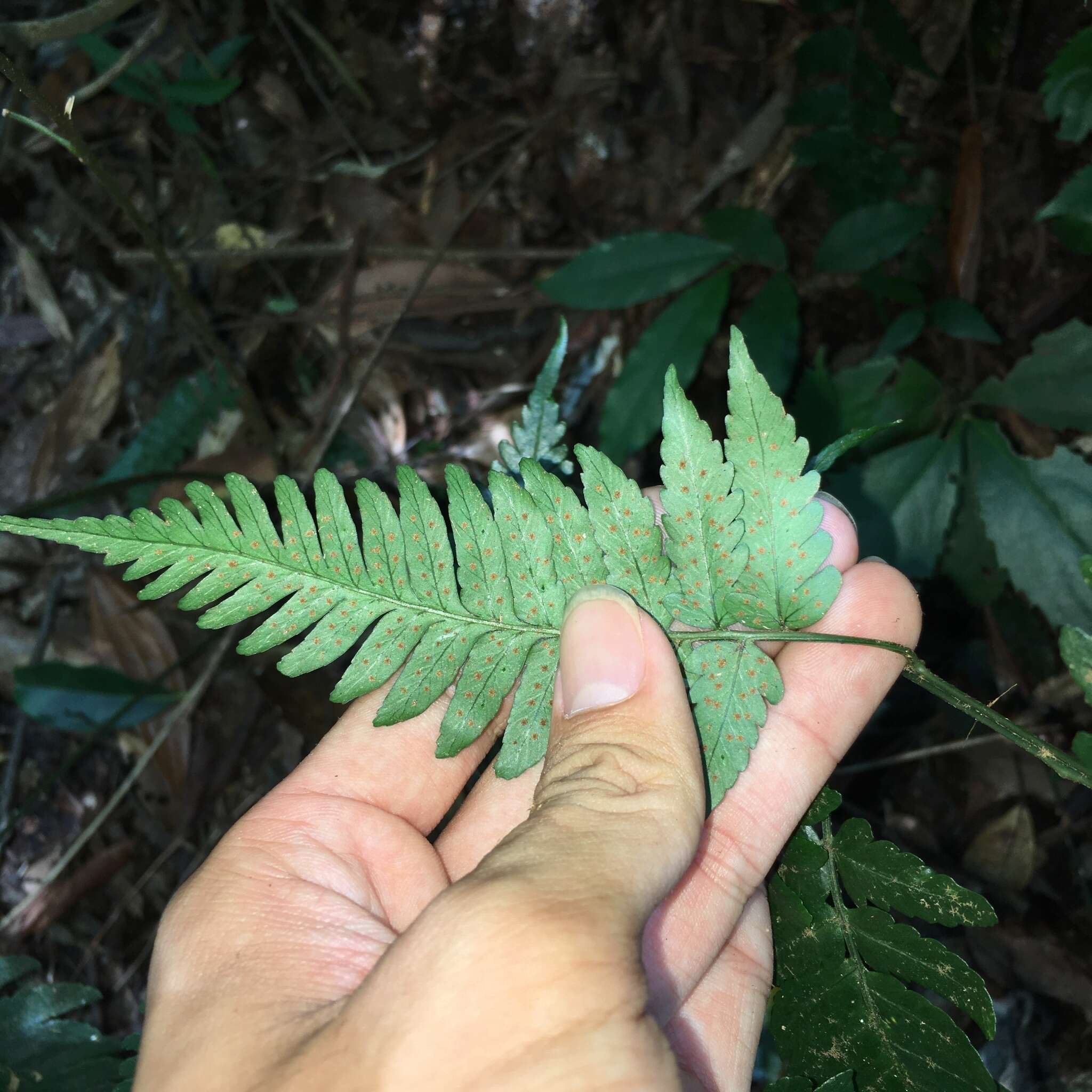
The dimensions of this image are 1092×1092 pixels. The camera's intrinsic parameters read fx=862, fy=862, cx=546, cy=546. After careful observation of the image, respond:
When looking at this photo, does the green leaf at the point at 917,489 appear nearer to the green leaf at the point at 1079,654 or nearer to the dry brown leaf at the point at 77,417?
the green leaf at the point at 1079,654

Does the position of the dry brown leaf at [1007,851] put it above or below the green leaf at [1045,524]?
below

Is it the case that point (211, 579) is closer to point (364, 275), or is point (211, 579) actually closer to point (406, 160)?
point (364, 275)

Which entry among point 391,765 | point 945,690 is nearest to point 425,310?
point 391,765

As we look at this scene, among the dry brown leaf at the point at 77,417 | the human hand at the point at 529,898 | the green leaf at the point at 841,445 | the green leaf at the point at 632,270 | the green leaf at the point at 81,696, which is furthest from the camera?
the dry brown leaf at the point at 77,417

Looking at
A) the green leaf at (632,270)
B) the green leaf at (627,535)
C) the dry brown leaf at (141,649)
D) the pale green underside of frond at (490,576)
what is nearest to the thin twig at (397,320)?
the green leaf at (632,270)

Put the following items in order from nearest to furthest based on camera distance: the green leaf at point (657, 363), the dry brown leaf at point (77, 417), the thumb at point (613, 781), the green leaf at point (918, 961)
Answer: the thumb at point (613, 781) → the green leaf at point (918, 961) → the green leaf at point (657, 363) → the dry brown leaf at point (77, 417)

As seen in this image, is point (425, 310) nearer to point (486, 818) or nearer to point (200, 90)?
point (200, 90)

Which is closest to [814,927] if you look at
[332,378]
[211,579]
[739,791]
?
[739,791]
